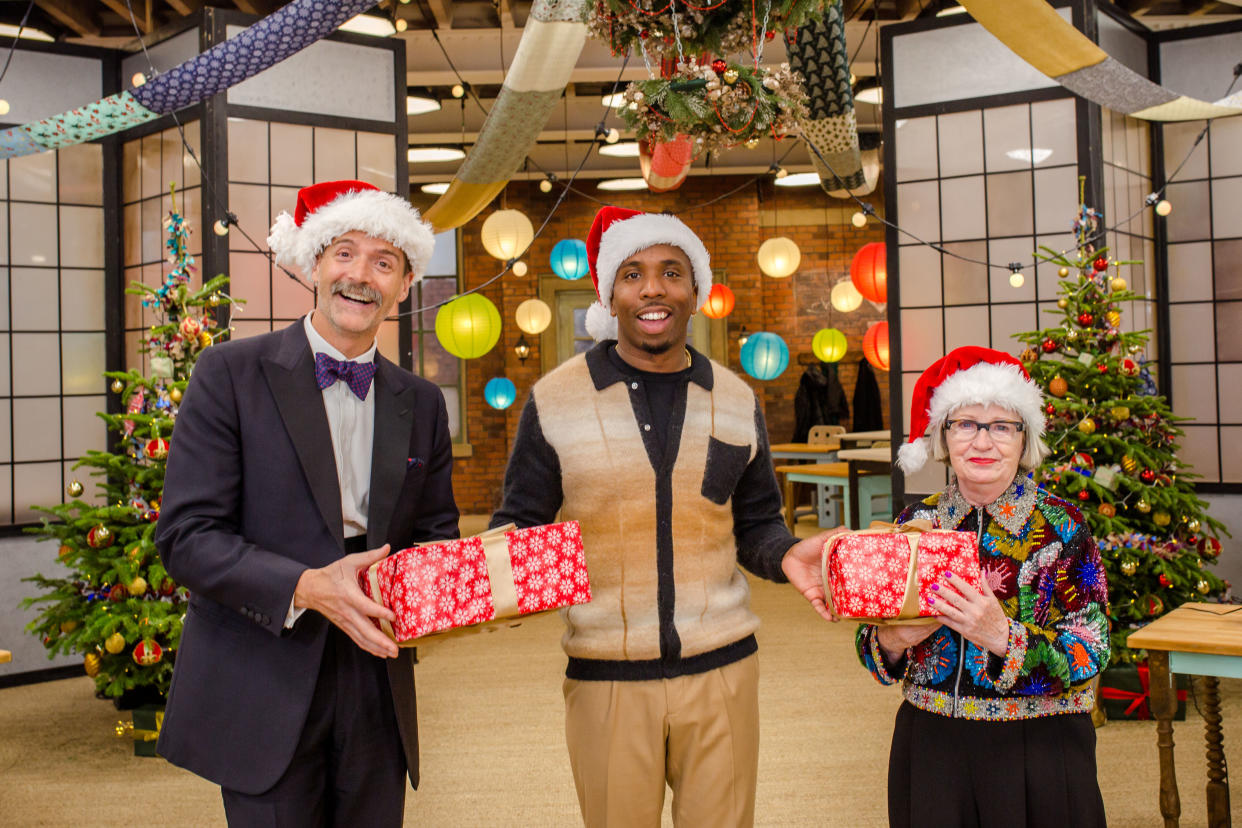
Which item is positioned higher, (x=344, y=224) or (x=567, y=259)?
(x=567, y=259)

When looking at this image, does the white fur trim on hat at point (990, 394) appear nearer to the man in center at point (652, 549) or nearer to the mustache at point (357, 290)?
the man in center at point (652, 549)

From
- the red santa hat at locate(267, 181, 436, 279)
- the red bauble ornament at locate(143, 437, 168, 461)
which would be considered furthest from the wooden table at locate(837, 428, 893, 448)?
the red santa hat at locate(267, 181, 436, 279)

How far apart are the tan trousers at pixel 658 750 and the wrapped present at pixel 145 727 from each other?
287 cm

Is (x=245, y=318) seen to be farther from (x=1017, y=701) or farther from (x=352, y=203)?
(x=1017, y=701)

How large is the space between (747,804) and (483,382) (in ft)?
31.3

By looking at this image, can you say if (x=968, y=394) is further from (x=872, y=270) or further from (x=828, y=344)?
(x=828, y=344)

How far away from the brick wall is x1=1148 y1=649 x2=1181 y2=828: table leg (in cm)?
849

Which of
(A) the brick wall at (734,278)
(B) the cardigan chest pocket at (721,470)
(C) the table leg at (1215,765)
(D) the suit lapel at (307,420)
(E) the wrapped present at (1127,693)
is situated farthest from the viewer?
(A) the brick wall at (734,278)

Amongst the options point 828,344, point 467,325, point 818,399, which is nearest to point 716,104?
point 467,325

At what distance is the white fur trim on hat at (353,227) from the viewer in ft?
5.74

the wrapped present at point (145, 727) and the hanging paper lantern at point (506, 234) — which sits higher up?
the hanging paper lantern at point (506, 234)

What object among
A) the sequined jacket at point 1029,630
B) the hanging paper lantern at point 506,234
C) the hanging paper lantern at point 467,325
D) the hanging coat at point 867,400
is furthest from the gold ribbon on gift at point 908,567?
the hanging coat at point 867,400

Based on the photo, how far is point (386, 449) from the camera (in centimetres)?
170

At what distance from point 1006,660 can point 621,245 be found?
101cm
